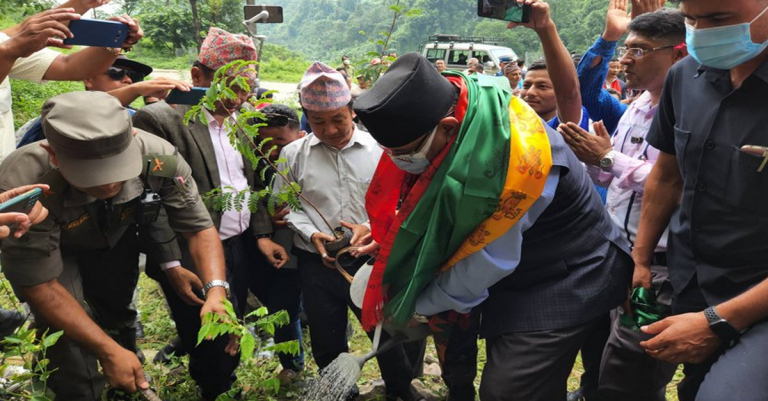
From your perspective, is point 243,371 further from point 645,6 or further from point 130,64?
point 645,6

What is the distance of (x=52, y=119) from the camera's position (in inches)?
87.4

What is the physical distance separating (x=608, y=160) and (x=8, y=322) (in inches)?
112

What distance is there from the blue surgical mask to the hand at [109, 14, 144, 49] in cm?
261

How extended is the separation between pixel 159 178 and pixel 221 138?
0.60m

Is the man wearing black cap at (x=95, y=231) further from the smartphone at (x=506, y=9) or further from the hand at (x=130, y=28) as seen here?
the smartphone at (x=506, y=9)

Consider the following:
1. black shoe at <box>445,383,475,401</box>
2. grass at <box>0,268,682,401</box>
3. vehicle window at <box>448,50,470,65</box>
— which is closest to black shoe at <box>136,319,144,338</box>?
grass at <box>0,268,682,401</box>

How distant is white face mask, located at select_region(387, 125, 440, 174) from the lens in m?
2.06

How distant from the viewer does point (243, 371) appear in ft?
11.7

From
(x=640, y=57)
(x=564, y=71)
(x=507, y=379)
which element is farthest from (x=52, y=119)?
(x=640, y=57)

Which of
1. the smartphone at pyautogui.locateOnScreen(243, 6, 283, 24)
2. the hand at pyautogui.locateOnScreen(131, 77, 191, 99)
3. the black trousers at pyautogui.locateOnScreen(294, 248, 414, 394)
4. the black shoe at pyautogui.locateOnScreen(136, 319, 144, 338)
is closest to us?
the hand at pyautogui.locateOnScreen(131, 77, 191, 99)

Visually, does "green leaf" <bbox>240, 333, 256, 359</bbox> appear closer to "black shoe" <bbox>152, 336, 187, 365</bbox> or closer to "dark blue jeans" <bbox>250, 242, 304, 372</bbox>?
"dark blue jeans" <bbox>250, 242, 304, 372</bbox>

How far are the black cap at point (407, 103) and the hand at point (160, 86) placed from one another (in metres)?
1.37

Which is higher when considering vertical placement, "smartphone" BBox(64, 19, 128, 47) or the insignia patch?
"smartphone" BBox(64, 19, 128, 47)

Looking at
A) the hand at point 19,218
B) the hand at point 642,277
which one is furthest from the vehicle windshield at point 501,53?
the hand at point 19,218
